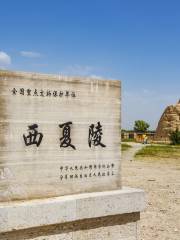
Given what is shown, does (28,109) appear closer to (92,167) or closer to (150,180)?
(92,167)

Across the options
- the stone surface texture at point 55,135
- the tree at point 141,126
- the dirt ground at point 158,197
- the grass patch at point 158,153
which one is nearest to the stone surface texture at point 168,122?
the tree at point 141,126

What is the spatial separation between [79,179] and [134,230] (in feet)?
3.56

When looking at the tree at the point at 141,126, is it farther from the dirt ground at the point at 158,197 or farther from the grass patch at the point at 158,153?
the dirt ground at the point at 158,197

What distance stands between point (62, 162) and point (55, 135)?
1.20 ft

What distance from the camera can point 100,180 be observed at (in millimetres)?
5293

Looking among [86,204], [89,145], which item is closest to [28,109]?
[89,145]

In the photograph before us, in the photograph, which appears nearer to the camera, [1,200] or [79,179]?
[1,200]

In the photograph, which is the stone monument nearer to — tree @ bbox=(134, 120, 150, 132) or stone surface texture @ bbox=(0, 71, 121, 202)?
stone surface texture @ bbox=(0, 71, 121, 202)

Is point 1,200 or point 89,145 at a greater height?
point 89,145

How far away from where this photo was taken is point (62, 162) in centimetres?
496

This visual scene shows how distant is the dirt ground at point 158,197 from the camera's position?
7250 millimetres

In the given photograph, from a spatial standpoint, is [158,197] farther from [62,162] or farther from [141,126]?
[141,126]

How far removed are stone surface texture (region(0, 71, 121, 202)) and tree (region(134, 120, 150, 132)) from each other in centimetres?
5400

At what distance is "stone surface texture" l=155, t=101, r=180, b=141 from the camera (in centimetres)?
4933
